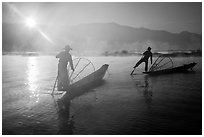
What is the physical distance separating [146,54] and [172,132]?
44.7ft

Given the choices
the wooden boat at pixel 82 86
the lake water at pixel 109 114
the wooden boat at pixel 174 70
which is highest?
the wooden boat at pixel 174 70

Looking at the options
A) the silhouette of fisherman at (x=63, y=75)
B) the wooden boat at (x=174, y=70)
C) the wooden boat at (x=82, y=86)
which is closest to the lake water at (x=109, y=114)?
the wooden boat at (x=82, y=86)

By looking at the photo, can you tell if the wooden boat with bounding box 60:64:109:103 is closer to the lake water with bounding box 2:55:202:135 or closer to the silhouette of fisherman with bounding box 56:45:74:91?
the silhouette of fisherman with bounding box 56:45:74:91

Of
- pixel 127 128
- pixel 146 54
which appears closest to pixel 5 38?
pixel 146 54

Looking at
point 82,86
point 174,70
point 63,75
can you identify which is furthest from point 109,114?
point 174,70

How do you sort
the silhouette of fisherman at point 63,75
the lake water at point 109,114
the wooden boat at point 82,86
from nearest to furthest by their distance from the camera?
the lake water at point 109,114 < the wooden boat at point 82,86 < the silhouette of fisherman at point 63,75

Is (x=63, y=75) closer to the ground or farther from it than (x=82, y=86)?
farther from it

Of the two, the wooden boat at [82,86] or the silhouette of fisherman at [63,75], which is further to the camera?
the silhouette of fisherman at [63,75]

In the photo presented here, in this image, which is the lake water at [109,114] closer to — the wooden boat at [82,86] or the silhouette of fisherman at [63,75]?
the wooden boat at [82,86]

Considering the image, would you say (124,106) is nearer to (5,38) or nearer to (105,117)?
(105,117)

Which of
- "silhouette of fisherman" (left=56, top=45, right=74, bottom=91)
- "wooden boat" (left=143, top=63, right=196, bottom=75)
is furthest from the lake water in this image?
"wooden boat" (left=143, top=63, right=196, bottom=75)

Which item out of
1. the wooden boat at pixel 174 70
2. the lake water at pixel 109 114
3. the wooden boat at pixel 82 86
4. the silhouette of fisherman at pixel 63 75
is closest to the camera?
the lake water at pixel 109 114

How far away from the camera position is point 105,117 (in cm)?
707

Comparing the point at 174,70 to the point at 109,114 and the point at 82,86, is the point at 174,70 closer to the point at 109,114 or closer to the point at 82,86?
the point at 82,86
